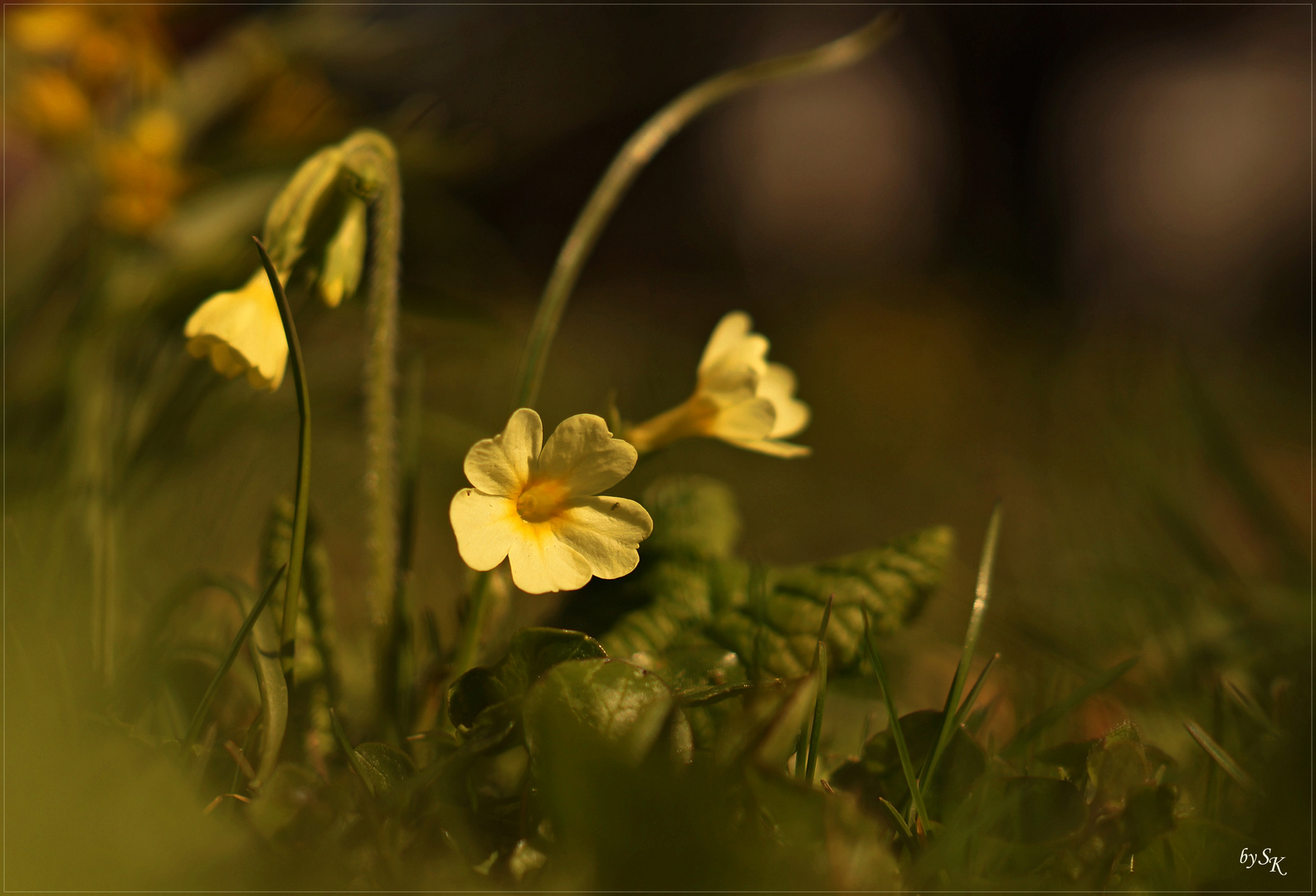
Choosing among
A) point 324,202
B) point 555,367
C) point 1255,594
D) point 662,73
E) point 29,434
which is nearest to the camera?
point 324,202

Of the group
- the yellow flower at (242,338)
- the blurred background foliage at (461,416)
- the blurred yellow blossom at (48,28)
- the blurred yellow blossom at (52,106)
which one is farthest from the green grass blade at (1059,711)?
the blurred yellow blossom at (48,28)

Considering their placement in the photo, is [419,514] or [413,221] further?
[413,221]

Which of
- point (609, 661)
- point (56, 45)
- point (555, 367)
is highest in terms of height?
point (56, 45)

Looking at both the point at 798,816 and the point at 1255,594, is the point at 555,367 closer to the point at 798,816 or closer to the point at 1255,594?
the point at 1255,594

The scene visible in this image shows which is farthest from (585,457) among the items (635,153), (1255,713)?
(1255,713)

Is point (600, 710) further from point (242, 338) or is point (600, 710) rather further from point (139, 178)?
point (139, 178)

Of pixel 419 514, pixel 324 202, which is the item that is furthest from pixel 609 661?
pixel 419 514

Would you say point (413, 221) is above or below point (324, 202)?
below
